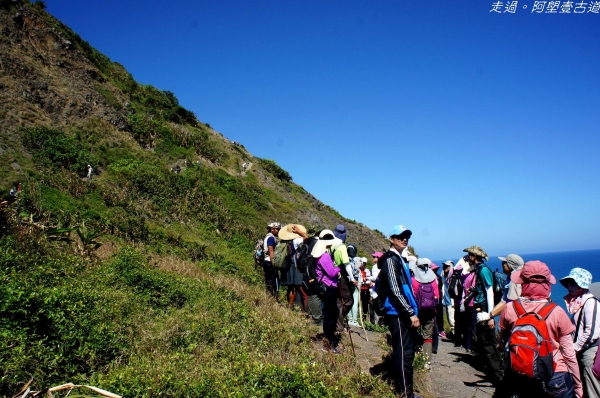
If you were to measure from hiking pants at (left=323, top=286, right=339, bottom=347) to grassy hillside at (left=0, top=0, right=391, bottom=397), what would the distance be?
0.33 meters

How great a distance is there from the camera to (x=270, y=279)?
8.98 metres

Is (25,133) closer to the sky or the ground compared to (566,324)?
closer to the sky

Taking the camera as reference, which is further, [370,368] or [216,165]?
[216,165]

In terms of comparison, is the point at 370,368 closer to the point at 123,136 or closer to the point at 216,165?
the point at 123,136

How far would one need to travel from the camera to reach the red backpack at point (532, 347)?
10.3 ft

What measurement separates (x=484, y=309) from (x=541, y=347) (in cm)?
357

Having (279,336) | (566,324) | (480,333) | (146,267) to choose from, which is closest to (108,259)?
(146,267)

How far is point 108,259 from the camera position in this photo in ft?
27.4

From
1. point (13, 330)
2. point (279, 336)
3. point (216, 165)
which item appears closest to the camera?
point (13, 330)

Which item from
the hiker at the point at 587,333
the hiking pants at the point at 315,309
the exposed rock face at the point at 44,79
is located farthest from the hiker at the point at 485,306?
the exposed rock face at the point at 44,79

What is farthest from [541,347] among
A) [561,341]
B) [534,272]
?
[534,272]

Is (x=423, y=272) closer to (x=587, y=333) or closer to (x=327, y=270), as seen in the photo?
(x=327, y=270)

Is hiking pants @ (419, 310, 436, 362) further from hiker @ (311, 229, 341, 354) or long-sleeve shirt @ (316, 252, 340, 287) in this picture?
long-sleeve shirt @ (316, 252, 340, 287)

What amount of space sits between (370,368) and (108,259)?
608 cm
